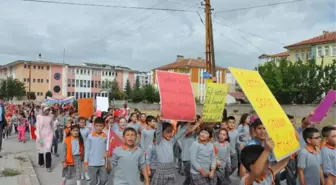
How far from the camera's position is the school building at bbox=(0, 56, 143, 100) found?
82.3 metres

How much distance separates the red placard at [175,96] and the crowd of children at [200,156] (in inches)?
12.7

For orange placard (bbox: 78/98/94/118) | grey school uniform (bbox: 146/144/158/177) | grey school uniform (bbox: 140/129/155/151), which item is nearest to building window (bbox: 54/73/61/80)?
orange placard (bbox: 78/98/94/118)

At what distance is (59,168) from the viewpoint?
9.88m

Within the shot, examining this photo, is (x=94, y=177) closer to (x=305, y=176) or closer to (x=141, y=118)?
(x=305, y=176)

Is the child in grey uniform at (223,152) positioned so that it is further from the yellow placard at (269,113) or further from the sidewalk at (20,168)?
the sidewalk at (20,168)

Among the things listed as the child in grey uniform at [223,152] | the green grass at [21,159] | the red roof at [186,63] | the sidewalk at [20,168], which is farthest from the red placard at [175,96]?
the red roof at [186,63]

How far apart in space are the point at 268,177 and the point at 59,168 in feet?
25.7

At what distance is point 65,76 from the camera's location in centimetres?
8619

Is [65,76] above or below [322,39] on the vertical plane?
below

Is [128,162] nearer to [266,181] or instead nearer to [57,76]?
[266,181]

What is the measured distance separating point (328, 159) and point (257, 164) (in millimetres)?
2314

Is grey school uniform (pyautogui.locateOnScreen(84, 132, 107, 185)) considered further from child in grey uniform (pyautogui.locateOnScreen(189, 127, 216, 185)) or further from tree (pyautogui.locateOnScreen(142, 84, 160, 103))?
tree (pyautogui.locateOnScreen(142, 84, 160, 103))

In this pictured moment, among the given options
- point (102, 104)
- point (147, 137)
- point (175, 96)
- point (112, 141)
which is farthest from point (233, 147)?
point (102, 104)

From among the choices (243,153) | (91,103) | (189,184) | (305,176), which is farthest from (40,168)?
(243,153)
